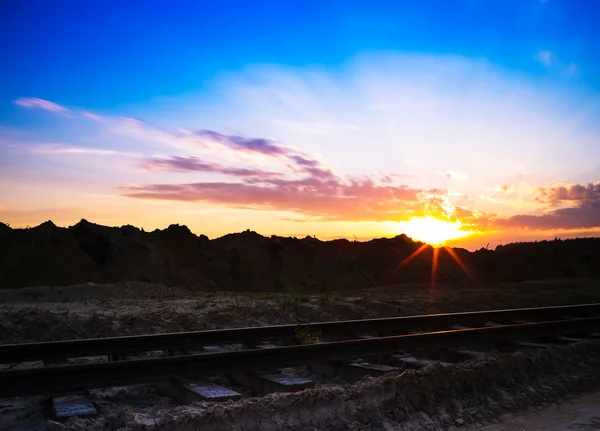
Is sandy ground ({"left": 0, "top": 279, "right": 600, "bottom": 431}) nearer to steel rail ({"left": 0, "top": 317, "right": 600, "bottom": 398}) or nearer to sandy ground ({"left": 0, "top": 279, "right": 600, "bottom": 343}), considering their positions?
sandy ground ({"left": 0, "top": 279, "right": 600, "bottom": 343})

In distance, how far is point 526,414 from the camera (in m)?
6.99

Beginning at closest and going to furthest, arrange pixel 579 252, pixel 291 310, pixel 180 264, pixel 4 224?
1. pixel 291 310
2. pixel 4 224
3. pixel 180 264
4. pixel 579 252

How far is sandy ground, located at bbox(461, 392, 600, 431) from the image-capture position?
6391 mm

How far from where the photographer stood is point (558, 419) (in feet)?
22.3

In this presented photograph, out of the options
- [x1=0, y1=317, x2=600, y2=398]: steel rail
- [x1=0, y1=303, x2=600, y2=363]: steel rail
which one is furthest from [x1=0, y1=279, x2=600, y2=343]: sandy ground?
[x1=0, y1=317, x2=600, y2=398]: steel rail

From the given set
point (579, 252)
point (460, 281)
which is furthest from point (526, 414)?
point (579, 252)

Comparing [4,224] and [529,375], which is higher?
[4,224]

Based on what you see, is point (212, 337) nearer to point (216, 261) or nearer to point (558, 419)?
point (558, 419)

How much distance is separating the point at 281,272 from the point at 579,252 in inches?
1196

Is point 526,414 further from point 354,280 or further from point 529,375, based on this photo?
point 354,280

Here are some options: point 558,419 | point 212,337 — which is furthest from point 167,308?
point 558,419

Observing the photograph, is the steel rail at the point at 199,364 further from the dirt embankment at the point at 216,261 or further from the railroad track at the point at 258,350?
the dirt embankment at the point at 216,261

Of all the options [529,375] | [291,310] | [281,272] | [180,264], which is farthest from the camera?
[281,272]

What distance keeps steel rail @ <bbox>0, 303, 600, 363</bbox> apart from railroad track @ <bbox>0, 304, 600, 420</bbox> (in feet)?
0.05
